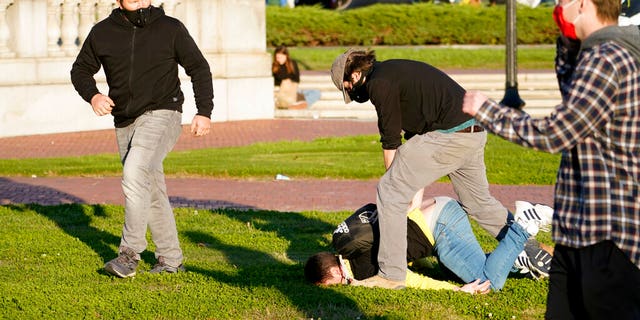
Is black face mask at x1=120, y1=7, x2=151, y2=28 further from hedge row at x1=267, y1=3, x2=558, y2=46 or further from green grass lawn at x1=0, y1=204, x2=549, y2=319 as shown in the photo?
hedge row at x1=267, y1=3, x2=558, y2=46

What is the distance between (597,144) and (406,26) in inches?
1037

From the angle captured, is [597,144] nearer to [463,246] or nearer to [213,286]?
[463,246]

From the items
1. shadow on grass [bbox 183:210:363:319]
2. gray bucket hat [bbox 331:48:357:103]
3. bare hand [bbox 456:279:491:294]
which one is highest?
gray bucket hat [bbox 331:48:357:103]

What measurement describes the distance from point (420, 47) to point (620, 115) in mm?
24853

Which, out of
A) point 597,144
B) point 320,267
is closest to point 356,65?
point 320,267

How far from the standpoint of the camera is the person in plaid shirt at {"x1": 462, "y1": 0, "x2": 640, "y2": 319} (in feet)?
13.3

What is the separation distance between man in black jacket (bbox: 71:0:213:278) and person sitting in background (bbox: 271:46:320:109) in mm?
12458

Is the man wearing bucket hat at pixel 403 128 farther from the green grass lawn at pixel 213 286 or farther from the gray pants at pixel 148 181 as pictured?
the gray pants at pixel 148 181

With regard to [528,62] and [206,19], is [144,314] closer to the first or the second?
[206,19]

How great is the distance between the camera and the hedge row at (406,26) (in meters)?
30.0

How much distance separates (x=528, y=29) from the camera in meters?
30.4

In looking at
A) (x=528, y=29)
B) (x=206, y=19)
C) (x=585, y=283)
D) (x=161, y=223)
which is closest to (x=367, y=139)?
(x=206, y=19)

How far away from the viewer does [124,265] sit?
716cm

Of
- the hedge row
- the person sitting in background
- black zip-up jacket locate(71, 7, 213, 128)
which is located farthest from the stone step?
black zip-up jacket locate(71, 7, 213, 128)
